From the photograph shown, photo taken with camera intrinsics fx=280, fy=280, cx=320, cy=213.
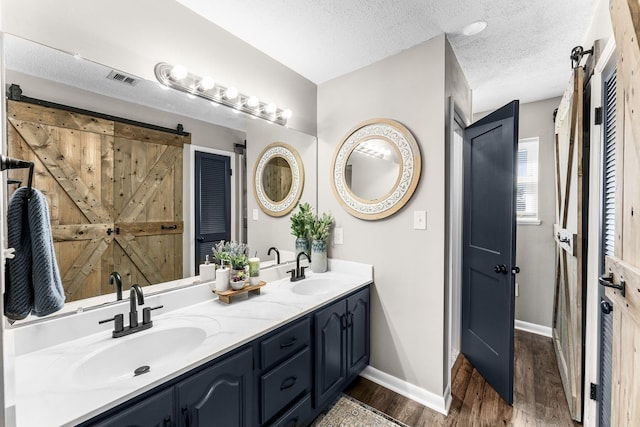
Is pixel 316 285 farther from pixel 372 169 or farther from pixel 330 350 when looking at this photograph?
pixel 372 169

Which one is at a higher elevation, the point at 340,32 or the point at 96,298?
the point at 340,32

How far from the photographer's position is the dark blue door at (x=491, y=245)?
6.13 ft

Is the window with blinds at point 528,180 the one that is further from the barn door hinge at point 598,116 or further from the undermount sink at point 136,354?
the undermount sink at point 136,354

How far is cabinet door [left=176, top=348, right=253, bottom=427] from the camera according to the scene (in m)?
1.05

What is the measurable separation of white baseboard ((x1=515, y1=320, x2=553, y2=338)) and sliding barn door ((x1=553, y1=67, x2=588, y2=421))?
0.38 meters

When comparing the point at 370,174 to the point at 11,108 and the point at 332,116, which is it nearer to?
the point at 332,116

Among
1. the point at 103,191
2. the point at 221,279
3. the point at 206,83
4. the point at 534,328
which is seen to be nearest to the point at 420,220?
the point at 221,279

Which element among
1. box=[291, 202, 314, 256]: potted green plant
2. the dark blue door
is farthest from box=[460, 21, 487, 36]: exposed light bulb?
box=[291, 202, 314, 256]: potted green plant

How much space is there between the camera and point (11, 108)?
42.3 inches

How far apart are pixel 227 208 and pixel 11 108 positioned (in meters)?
1.04

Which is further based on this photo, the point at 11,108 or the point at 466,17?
the point at 466,17

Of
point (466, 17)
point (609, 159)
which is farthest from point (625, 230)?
point (466, 17)

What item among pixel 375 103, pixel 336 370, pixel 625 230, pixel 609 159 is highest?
pixel 375 103

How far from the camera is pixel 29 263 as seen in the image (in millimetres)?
784
